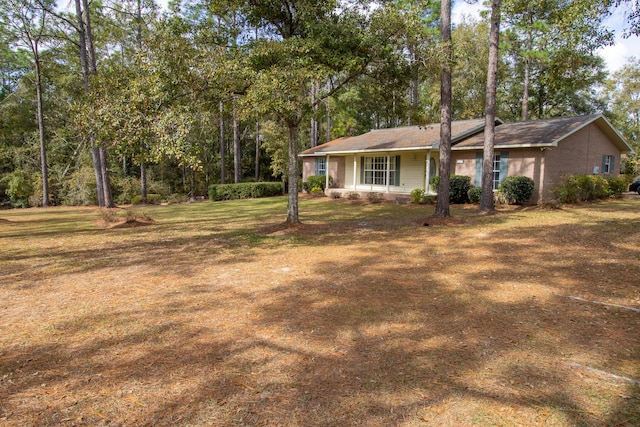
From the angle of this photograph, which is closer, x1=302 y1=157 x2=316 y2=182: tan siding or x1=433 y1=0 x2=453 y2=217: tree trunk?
x1=433 y1=0 x2=453 y2=217: tree trunk

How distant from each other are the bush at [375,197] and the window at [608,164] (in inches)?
439

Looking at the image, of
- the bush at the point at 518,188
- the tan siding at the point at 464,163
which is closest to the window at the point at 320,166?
the tan siding at the point at 464,163

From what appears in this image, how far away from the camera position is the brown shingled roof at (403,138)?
60.9 feet

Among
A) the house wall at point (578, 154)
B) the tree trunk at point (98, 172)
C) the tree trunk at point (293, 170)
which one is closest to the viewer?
the tree trunk at point (293, 170)

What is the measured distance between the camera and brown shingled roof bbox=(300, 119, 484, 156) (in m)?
18.6

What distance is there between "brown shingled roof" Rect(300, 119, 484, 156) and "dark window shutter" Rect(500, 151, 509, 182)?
239 centimetres

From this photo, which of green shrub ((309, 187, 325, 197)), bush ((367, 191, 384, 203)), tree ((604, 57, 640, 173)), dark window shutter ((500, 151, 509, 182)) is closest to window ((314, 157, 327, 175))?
green shrub ((309, 187, 325, 197))

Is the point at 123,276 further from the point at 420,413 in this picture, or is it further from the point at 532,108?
the point at 532,108

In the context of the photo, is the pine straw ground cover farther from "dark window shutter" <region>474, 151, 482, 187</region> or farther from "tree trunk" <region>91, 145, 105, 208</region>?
"tree trunk" <region>91, 145, 105, 208</region>

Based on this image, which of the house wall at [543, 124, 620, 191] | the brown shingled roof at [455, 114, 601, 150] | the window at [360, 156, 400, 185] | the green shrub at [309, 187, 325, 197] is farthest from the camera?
the green shrub at [309, 187, 325, 197]

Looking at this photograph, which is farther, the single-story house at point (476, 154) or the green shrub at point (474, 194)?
the green shrub at point (474, 194)

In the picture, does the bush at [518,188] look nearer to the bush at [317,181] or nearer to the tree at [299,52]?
the tree at [299,52]

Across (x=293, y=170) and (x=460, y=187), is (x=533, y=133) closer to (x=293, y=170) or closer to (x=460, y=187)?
(x=460, y=187)

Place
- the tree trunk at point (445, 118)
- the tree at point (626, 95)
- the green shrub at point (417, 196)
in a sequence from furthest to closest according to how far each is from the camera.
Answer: the tree at point (626, 95) < the green shrub at point (417, 196) < the tree trunk at point (445, 118)
